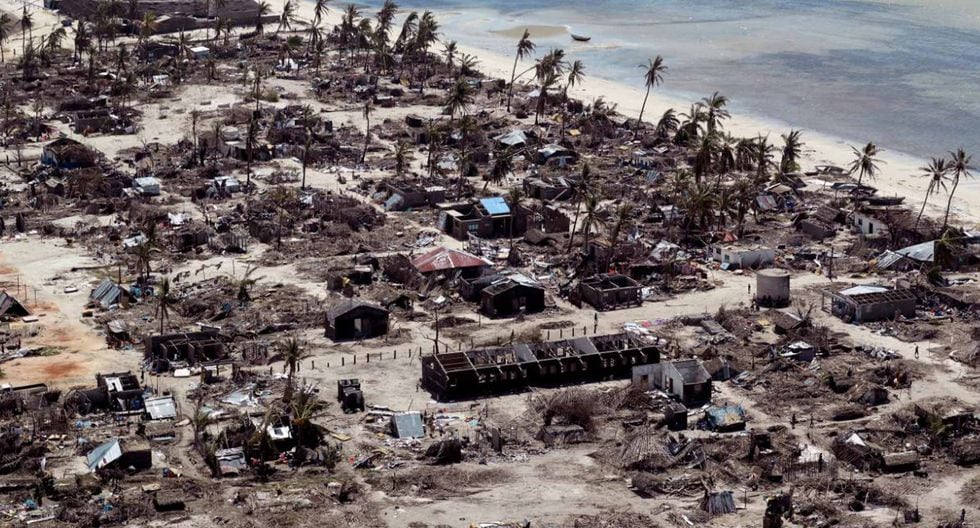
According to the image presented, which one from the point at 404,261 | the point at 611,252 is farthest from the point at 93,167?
the point at 611,252

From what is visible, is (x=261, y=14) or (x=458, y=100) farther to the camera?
(x=261, y=14)

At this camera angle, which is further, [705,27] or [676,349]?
[705,27]

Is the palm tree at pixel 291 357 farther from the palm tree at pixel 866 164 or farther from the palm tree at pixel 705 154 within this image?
the palm tree at pixel 866 164

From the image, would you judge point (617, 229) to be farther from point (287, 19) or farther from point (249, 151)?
point (287, 19)

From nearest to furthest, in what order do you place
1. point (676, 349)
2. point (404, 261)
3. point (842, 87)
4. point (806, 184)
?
1. point (676, 349)
2. point (404, 261)
3. point (806, 184)
4. point (842, 87)

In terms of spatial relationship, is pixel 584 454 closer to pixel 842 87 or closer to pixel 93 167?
pixel 93 167

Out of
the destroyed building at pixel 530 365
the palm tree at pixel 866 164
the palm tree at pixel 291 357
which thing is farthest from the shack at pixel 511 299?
the palm tree at pixel 866 164

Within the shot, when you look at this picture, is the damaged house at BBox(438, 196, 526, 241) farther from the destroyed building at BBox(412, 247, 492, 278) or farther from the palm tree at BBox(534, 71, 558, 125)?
the palm tree at BBox(534, 71, 558, 125)

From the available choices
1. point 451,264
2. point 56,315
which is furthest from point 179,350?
point 451,264
